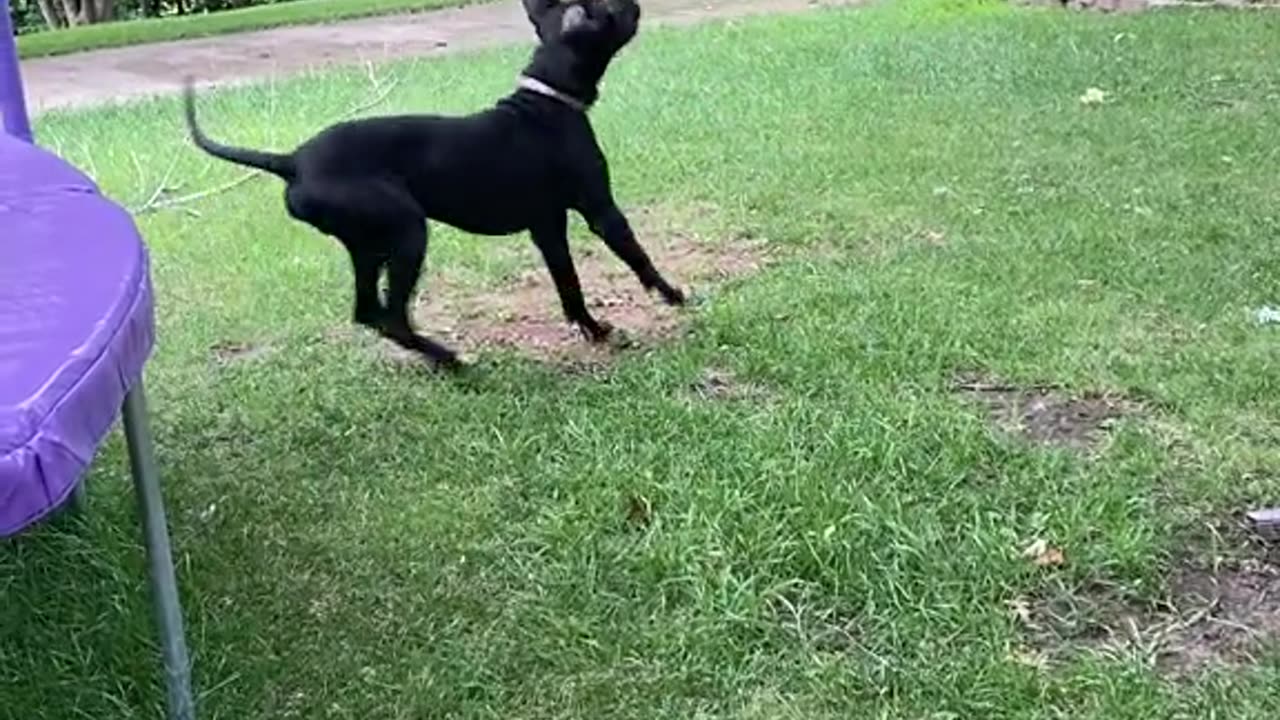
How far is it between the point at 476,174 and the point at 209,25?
935 cm

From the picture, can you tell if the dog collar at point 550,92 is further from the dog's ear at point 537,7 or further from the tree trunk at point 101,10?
the tree trunk at point 101,10

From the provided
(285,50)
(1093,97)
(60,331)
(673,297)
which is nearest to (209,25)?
(285,50)

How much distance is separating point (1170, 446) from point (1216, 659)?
752 mm

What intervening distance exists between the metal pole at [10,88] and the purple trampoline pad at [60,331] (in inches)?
35.3

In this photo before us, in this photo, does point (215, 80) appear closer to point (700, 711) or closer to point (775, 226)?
point (775, 226)

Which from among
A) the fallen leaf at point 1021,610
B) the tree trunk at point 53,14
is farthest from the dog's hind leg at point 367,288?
the tree trunk at point 53,14

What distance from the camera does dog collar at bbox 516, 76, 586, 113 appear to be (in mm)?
3750

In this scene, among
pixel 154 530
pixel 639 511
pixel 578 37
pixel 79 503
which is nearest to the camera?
pixel 154 530

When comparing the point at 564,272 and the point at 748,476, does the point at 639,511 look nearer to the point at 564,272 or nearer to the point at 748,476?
the point at 748,476

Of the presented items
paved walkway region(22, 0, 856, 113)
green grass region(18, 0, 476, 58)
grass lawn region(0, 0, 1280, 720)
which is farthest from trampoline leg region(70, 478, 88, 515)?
green grass region(18, 0, 476, 58)

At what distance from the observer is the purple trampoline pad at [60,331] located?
1.48 metres

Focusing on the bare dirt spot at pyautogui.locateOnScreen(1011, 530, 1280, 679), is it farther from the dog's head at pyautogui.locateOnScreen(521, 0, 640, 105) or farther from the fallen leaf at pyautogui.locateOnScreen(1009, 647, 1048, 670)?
the dog's head at pyautogui.locateOnScreen(521, 0, 640, 105)

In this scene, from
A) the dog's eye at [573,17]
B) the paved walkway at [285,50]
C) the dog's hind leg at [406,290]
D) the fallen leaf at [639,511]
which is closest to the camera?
the fallen leaf at [639,511]

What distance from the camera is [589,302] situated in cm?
439
